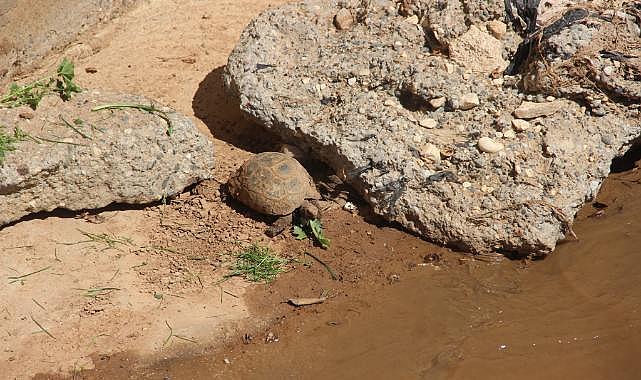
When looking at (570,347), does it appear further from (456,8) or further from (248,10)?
(248,10)

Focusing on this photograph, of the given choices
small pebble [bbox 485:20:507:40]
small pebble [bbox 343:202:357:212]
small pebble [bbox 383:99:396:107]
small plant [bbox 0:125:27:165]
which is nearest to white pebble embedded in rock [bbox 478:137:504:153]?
small pebble [bbox 383:99:396:107]

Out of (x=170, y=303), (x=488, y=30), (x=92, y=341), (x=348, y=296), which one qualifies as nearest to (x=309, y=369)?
(x=348, y=296)

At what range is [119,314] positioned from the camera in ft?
15.8

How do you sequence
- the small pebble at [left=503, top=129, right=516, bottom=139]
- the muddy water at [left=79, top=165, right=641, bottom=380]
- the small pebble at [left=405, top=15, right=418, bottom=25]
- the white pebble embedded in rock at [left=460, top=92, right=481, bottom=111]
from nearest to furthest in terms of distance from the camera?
the muddy water at [left=79, top=165, right=641, bottom=380] → the small pebble at [left=503, top=129, right=516, bottom=139] → the white pebble embedded in rock at [left=460, top=92, right=481, bottom=111] → the small pebble at [left=405, top=15, right=418, bottom=25]

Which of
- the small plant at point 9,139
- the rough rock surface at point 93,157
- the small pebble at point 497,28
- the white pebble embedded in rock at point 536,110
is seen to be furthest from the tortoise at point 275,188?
the small pebble at point 497,28

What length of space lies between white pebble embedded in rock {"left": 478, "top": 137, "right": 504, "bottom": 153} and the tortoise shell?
4.36ft

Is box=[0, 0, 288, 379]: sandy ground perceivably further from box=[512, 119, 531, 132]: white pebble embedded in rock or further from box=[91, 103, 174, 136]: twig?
box=[512, 119, 531, 132]: white pebble embedded in rock

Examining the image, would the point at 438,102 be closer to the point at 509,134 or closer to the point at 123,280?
the point at 509,134

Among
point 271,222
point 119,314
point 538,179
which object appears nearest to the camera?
point 119,314

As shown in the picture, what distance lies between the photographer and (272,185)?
209 inches

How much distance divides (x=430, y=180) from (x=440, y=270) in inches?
25.7

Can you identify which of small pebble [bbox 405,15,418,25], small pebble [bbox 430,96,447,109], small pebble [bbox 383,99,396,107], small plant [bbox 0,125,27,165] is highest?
small pebble [bbox 405,15,418,25]

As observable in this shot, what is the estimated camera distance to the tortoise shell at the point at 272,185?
5.32 m

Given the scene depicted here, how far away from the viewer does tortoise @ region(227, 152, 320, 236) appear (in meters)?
5.32
